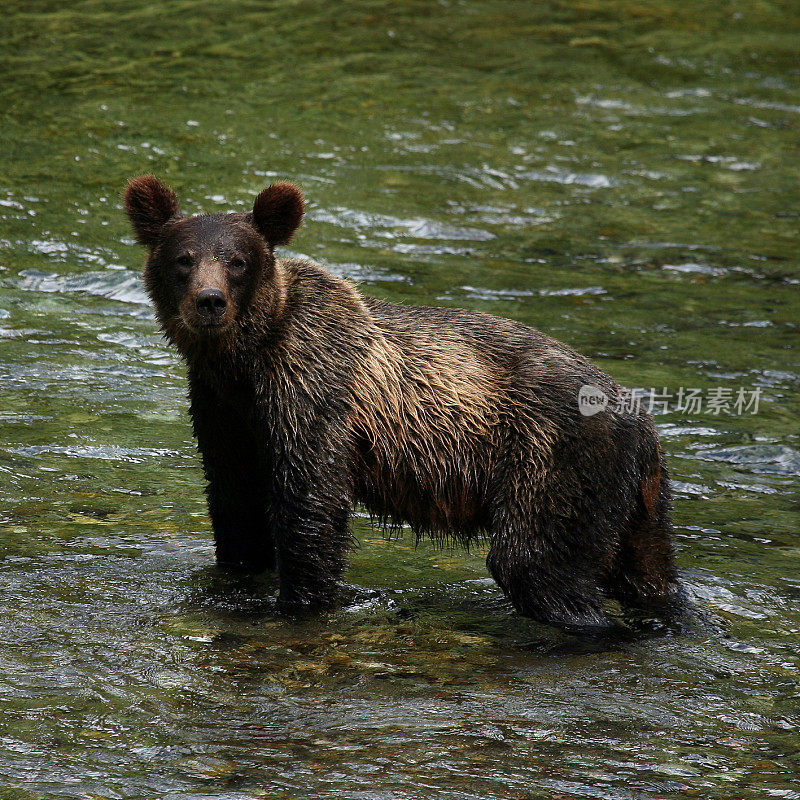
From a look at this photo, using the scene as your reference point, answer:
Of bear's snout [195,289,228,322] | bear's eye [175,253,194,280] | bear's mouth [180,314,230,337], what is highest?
bear's eye [175,253,194,280]

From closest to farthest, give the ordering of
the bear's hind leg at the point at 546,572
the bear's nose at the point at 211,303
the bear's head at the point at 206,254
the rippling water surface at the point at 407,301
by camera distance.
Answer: the rippling water surface at the point at 407,301
the bear's nose at the point at 211,303
the bear's head at the point at 206,254
the bear's hind leg at the point at 546,572

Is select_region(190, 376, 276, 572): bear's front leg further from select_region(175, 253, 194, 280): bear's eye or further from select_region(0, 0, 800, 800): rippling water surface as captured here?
select_region(175, 253, 194, 280): bear's eye

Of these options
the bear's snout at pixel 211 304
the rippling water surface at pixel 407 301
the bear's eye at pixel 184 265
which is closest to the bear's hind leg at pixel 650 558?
the rippling water surface at pixel 407 301

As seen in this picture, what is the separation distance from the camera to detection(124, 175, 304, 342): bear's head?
24.3ft

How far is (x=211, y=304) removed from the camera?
733 centimetres

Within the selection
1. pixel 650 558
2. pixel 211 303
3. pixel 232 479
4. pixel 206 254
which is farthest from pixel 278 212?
pixel 650 558

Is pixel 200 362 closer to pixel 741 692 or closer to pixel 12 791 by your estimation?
pixel 12 791

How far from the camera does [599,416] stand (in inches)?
307

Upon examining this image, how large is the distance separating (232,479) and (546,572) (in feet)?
7.23

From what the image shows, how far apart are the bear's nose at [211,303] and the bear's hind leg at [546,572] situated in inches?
89.4

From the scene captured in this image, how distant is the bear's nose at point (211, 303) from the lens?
7.28 meters

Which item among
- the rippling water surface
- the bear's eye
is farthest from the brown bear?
the rippling water surface

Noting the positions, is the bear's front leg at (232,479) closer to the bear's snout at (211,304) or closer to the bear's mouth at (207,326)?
the bear's mouth at (207,326)

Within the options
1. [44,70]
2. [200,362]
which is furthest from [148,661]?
[44,70]
